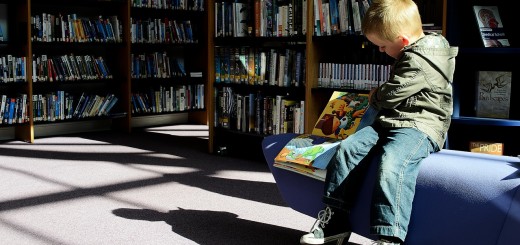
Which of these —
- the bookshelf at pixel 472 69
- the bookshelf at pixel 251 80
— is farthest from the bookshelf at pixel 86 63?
the bookshelf at pixel 472 69

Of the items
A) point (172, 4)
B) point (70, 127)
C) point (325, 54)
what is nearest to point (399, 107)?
point (325, 54)

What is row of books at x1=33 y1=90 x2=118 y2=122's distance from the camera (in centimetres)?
621

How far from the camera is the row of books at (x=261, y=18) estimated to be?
15.5 ft

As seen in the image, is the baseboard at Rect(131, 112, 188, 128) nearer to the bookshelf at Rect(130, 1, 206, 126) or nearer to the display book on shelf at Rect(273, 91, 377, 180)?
the bookshelf at Rect(130, 1, 206, 126)

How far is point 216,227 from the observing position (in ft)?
10.4

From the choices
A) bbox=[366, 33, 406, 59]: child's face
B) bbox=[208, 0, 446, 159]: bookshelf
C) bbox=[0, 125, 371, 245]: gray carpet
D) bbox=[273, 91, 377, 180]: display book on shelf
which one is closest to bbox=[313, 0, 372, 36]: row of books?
bbox=[208, 0, 446, 159]: bookshelf

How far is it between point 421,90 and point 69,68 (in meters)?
4.69

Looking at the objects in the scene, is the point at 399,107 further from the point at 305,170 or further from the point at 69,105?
the point at 69,105

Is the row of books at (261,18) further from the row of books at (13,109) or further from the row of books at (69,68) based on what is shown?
the row of books at (13,109)

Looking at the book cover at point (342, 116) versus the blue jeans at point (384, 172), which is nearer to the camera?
the blue jeans at point (384, 172)

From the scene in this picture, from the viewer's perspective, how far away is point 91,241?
291 centimetres

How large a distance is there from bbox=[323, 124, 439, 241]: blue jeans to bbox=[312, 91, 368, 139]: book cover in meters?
0.25

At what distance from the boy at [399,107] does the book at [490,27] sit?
132cm

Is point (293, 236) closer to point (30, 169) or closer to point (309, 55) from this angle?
point (309, 55)
